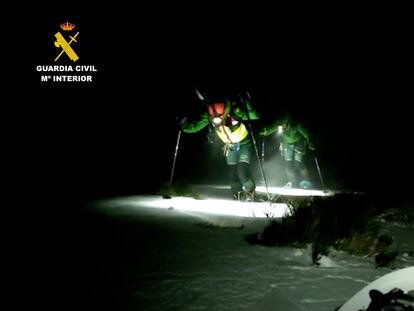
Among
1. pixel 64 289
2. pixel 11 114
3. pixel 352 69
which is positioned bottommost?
pixel 64 289

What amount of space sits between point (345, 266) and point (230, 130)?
557 centimetres

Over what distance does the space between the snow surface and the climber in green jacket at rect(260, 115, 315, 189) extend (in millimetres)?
7603

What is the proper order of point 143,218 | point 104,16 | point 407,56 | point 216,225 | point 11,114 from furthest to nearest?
point 407,56 < point 104,16 < point 11,114 < point 143,218 < point 216,225

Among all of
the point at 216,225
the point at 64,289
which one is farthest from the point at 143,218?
the point at 64,289

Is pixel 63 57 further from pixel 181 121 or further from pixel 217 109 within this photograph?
pixel 217 109

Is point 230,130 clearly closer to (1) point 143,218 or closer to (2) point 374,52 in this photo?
(1) point 143,218

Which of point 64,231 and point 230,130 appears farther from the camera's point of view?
point 230,130

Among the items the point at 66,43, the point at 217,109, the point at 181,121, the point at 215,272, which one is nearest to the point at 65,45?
the point at 66,43

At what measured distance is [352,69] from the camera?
27578 millimetres

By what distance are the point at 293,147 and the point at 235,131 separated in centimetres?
415

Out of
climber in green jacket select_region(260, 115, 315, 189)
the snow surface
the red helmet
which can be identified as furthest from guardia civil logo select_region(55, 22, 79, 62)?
the snow surface

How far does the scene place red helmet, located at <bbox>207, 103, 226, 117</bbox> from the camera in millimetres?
8797

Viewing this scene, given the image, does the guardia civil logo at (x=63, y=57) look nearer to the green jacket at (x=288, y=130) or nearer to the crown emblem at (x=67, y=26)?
the crown emblem at (x=67, y=26)

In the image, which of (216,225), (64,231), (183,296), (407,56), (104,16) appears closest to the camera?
(183,296)
